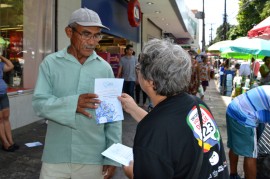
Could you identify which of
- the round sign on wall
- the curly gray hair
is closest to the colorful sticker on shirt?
the curly gray hair

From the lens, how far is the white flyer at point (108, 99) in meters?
1.98

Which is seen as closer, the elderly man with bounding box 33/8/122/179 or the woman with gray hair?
the woman with gray hair

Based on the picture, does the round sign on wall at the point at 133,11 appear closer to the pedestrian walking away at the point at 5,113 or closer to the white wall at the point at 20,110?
the white wall at the point at 20,110

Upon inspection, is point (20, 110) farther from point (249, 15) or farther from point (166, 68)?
point (249, 15)

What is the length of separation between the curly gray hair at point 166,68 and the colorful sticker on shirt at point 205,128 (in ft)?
0.43

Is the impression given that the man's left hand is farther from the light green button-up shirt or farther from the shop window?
the shop window

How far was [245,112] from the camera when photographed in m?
3.32

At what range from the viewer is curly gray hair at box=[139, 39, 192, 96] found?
144cm

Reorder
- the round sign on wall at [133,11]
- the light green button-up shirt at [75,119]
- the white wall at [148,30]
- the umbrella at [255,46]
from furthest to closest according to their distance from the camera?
1. the white wall at [148,30]
2. the round sign on wall at [133,11]
3. the umbrella at [255,46]
4. the light green button-up shirt at [75,119]

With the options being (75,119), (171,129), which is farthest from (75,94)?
(171,129)

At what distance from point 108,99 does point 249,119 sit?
72.7 inches

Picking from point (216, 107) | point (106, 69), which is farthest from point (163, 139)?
point (216, 107)

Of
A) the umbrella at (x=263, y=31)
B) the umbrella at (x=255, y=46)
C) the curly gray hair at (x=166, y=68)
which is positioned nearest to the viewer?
the curly gray hair at (x=166, y=68)

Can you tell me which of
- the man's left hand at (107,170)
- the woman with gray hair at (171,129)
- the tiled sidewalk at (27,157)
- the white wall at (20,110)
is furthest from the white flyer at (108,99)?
the white wall at (20,110)
